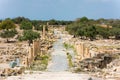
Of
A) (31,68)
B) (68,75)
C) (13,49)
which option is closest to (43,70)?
(31,68)

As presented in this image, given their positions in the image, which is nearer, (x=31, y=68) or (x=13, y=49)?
(x=31, y=68)

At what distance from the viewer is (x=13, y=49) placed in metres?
77.2

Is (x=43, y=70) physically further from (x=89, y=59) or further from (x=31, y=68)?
(x=89, y=59)

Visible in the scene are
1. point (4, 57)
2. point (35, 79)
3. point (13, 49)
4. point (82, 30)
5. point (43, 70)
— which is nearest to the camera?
point (35, 79)

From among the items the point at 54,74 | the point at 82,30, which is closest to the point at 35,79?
the point at 54,74

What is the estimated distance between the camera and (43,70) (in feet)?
144

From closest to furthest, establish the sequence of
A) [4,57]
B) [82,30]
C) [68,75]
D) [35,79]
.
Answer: [35,79] → [68,75] → [4,57] → [82,30]

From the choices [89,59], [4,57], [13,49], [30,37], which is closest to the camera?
[89,59]

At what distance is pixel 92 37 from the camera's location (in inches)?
4134

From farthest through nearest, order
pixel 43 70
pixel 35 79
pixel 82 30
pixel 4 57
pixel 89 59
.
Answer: pixel 82 30 → pixel 4 57 → pixel 89 59 → pixel 43 70 → pixel 35 79

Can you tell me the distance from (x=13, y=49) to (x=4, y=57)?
12.4 metres

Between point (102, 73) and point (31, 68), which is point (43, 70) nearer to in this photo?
point (31, 68)

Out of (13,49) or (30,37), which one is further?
(30,37)

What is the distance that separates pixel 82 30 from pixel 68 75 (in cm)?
6335
